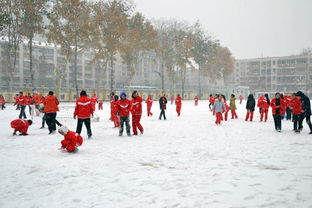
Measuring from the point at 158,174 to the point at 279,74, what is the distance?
122851mm

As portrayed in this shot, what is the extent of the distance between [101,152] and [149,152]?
137 centimetres

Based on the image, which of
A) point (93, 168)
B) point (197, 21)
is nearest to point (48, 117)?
point (93, 168)

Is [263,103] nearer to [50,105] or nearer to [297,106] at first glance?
[297,106]

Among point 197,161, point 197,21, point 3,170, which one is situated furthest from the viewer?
point 197,21

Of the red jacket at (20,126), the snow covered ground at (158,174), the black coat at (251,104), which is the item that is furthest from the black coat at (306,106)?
the red jacket at (20,126)

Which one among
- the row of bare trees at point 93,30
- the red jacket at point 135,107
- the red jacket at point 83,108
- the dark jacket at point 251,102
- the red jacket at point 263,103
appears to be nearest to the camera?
the red jacket at point 83,108

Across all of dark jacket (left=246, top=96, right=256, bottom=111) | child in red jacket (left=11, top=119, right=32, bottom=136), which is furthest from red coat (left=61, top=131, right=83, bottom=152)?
dark jacket (left=246, top=96, right=256, bottom=111)

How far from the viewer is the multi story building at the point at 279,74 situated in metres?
111

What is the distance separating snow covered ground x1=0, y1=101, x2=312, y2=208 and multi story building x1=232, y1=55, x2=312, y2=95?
4213 inches

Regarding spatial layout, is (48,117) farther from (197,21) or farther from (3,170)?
(197,21)

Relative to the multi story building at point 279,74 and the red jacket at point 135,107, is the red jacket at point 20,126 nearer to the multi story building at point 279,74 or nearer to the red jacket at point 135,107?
the red jacket at point 135,107

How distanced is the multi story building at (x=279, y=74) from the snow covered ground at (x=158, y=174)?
107004 mm

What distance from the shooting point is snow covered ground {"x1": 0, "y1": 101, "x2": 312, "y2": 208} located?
4.70 metres

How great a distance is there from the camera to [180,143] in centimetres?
1014
